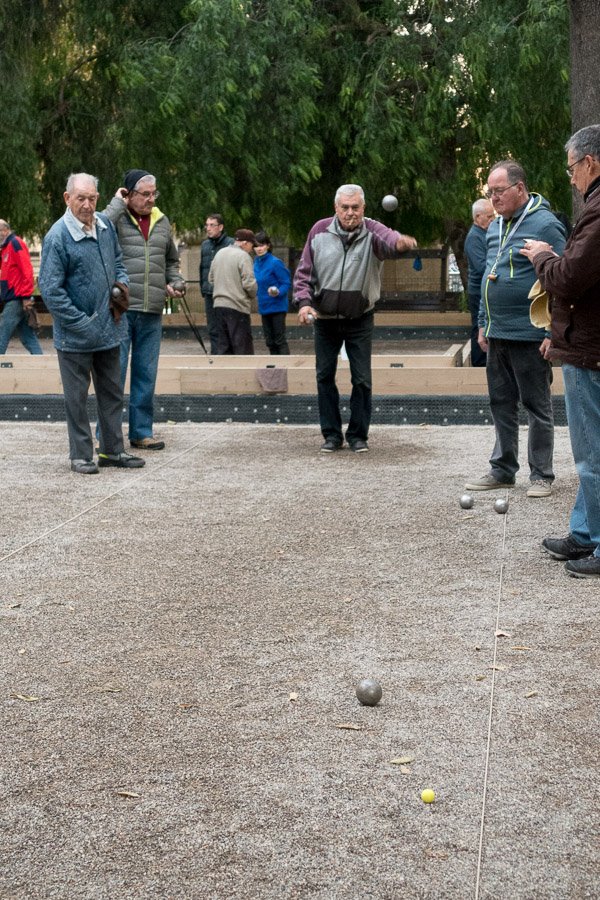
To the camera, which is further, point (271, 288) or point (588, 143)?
point (271, 288)

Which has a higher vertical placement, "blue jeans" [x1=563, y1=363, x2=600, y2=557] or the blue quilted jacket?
the blue quilted jacket

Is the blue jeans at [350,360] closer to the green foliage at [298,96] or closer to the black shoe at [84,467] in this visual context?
the black shoe at [84,467]

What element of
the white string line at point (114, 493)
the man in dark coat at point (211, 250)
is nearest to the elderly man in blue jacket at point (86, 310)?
the white string line at point (114, 493)

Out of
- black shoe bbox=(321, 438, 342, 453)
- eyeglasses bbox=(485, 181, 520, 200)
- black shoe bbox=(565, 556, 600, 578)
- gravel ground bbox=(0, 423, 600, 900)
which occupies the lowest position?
gravel ground bbox=(0, 423, 600, 900)

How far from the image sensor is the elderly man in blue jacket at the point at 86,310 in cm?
782

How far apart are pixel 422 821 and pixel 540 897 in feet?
1.44

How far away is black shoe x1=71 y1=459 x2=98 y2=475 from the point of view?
8195mm

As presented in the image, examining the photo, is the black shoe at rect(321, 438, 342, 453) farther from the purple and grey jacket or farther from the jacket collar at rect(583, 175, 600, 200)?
the jacket collar at rect(583, 175, 600, 200)

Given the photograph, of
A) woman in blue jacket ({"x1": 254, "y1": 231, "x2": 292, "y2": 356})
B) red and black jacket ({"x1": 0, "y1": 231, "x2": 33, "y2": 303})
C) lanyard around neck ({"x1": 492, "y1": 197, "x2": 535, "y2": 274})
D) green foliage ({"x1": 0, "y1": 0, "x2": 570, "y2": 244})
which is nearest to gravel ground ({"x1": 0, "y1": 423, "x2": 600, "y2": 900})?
lanyard around neck ({"x1": 492, "y1": 197, "x2": 535, "y2": 274})

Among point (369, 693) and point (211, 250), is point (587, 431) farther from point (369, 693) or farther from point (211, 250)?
point (211, 250)

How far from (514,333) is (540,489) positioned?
3.34 feet

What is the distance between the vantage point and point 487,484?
7.39 metres

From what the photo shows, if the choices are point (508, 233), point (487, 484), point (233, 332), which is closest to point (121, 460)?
point (487, 484)

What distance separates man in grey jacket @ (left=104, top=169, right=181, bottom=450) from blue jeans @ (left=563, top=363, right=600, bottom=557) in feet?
13.7
